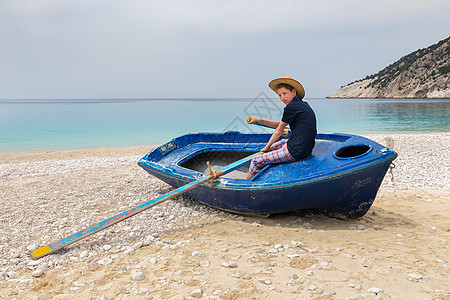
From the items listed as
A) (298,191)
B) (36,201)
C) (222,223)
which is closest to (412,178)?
(298,191)

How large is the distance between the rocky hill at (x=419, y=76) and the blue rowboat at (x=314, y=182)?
3501 inches

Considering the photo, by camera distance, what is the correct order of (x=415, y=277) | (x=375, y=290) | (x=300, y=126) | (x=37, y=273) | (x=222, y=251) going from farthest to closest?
(x=300, y=126) < (x=222, y=251) < (x=37, y=273) < (x=415, y=277) < (x=375, y=290)

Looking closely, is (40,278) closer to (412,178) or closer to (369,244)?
(369,244)

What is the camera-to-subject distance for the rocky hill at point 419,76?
80.1m

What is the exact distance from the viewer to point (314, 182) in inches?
196

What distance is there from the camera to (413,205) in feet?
22.1

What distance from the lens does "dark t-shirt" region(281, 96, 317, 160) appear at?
215 inches

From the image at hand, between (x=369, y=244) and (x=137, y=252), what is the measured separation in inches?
135

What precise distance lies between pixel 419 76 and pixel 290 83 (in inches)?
3917

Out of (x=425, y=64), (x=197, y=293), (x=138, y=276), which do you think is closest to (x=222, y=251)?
(x=197, y=293)

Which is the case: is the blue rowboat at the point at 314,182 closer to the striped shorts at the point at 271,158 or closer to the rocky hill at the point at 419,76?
the striped shorts at the point at 271,158

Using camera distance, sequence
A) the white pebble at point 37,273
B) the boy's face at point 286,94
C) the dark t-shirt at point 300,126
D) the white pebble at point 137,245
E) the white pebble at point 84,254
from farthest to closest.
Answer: the boy's face at point 286,94
the dark t-shirt at point 300,126
the white pebble at point 137,245
the white pebble at point 84,254
the white pebble at point 37,273

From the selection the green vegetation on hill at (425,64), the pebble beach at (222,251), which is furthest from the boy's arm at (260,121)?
the green vegetation on hill at (425,64)

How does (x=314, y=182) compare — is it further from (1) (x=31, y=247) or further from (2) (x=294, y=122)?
(1) (x=31, y=247)
